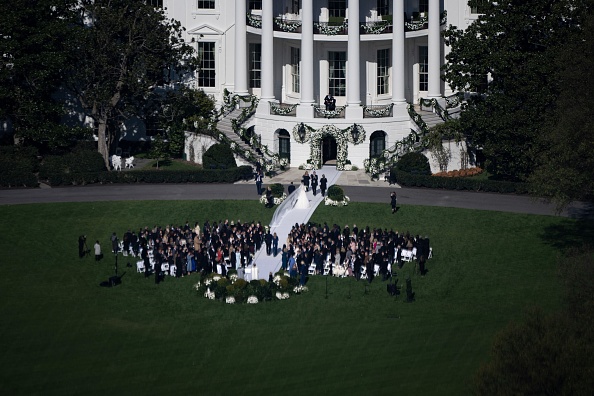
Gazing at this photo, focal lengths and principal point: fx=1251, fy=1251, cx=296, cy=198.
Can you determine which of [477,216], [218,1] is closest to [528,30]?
[477,216]

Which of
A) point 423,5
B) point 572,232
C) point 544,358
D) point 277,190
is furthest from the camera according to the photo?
point 423,5

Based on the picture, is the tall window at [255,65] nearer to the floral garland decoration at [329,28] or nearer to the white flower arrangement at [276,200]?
the floral garland decoration at [329,28]

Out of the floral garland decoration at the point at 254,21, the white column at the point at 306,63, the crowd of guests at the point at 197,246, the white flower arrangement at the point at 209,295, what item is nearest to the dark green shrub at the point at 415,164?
the white column at the point at 306,63

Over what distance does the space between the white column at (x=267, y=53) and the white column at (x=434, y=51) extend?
10.3 m

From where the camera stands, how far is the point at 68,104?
85.2 m

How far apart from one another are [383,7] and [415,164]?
47.9 feet

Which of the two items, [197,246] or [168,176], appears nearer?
[197,246]

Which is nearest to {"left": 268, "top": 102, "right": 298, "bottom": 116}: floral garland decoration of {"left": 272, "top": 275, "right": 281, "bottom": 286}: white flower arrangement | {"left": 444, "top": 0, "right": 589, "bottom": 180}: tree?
{"left": 444, "top": 0, "right": 589, "bottom": 180}: tree

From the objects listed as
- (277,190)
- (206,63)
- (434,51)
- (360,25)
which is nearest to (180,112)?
(206,63)

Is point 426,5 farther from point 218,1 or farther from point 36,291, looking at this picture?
point 36,291

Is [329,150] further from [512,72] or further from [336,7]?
[512,72]

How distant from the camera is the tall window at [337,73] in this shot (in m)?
84.2

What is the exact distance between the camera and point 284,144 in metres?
81.4

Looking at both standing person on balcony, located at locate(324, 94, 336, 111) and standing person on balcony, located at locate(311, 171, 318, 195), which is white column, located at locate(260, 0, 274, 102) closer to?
standing person on balcony, located at locate(324, 94, 336, 111)
